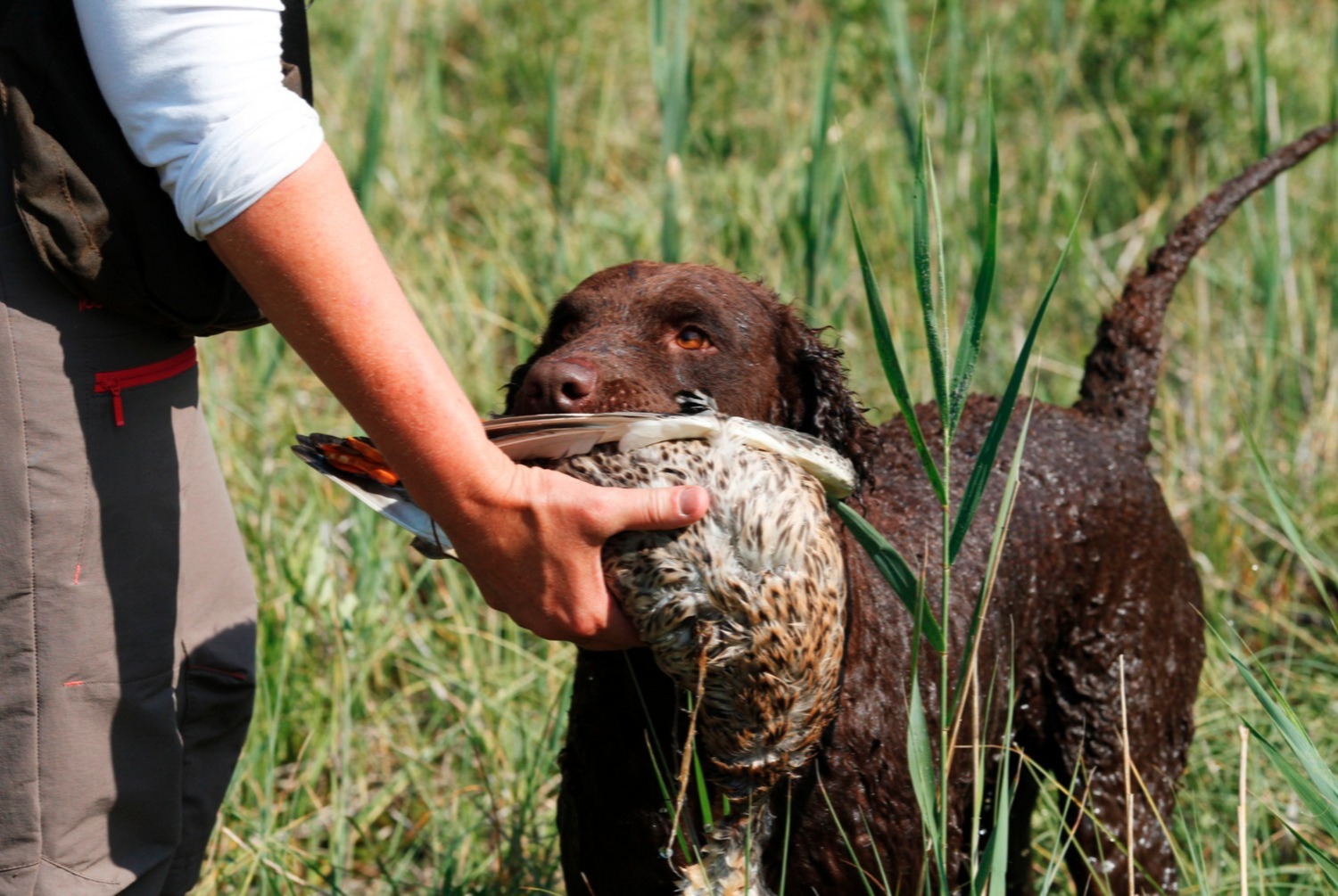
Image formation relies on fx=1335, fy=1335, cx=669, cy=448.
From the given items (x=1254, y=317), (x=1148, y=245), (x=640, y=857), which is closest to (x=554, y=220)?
(x=1148, y=245)

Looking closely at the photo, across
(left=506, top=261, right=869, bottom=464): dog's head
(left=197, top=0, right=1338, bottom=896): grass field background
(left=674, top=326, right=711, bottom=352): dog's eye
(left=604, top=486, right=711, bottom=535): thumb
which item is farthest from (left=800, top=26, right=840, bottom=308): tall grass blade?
(left=604, top=486, right=711, bottom=535): thumb

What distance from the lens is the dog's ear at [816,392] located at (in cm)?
217

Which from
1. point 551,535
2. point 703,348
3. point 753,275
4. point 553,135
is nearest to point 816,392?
point 703,348

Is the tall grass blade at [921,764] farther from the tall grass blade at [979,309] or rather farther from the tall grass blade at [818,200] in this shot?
the tall grass blade at [818,200]

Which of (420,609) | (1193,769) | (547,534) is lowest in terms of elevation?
(1193,769)

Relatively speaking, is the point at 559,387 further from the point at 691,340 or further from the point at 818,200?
the point at 818,200

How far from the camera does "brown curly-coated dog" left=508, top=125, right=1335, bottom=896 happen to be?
6.58 ft

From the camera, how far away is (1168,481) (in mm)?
3916

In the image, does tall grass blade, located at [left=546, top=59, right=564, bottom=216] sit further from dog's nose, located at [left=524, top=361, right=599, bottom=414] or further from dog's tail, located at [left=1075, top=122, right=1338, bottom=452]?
dog's nose, located at [left=524, top=361, right=599, bottom=414]

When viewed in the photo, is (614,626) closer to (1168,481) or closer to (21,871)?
(21,871)

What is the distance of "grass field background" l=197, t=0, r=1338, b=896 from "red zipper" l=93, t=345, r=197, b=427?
0.92 metres

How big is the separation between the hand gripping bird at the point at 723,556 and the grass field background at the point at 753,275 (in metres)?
0.54

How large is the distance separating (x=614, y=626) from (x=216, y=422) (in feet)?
7.75

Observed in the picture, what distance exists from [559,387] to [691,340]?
0.37 metres
